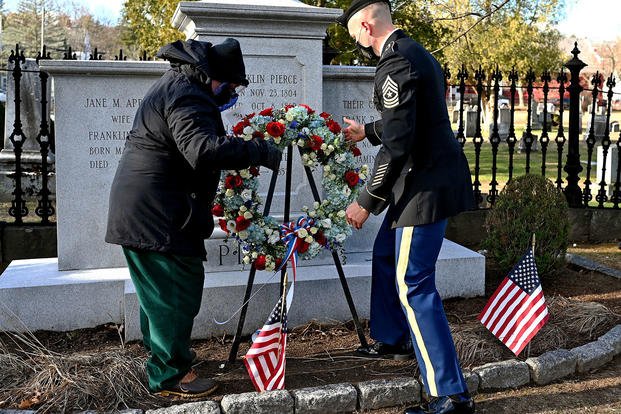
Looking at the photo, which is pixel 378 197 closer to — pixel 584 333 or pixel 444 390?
pixel 444 390

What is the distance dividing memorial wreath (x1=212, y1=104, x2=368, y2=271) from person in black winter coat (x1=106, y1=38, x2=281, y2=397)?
491 millimetres

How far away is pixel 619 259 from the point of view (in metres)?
7.79

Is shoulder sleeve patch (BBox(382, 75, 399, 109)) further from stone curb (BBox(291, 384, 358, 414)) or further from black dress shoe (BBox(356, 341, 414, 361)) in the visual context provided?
black dress shoe (BBox(356, 341, 414, 361))

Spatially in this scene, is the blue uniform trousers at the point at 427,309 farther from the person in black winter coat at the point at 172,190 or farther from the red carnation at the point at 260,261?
the red carnation at the point at 260,261

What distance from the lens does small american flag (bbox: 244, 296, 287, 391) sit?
3.92 m

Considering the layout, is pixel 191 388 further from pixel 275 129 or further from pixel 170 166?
pixel 275 129

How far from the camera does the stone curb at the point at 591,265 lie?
676 centimetres

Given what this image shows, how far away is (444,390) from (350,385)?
1.88 ft

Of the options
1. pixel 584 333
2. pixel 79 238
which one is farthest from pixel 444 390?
pixel 79 238

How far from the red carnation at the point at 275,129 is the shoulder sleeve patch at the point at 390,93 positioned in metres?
0.91

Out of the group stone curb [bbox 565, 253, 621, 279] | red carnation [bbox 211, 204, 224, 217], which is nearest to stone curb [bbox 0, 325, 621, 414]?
red carnation [bbox 211, 204, 224, 217]

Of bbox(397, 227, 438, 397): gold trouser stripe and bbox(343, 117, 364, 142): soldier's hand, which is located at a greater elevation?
bbox(343, 117, 364, 142): soldier's hand

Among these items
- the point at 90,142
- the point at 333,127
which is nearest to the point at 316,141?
the point at 333,127

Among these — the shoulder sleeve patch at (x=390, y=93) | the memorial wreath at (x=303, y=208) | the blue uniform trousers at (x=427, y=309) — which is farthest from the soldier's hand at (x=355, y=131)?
the blue uniform trousers at (x=427, y=309)
